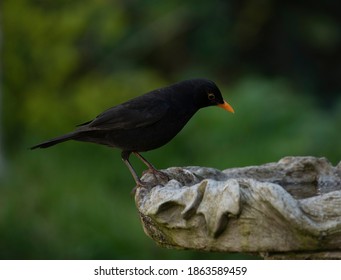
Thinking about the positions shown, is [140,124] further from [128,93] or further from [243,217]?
[128,93]

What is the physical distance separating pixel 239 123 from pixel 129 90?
1.74 metres

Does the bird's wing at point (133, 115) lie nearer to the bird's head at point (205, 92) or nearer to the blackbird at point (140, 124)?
the blackbird at point (140, 124)

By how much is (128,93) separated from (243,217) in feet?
21.6

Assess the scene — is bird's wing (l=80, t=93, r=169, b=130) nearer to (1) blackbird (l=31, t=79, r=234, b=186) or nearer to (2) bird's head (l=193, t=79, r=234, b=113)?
(1) blackbird (l=31, t=79, r=234, b=186)

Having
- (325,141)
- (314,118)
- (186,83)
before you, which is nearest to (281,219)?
(186,83)

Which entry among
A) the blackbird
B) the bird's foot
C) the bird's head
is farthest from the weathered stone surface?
the bird's head

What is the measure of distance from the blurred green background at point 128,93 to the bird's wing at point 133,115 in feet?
7.04

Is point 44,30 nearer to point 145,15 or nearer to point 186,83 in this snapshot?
point 145,15

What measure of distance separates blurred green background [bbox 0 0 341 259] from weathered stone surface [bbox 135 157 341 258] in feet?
9.71

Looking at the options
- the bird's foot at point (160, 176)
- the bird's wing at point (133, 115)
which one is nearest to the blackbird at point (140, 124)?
the bird's wing at point (133, 115)

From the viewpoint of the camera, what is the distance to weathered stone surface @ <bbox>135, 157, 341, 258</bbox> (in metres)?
3.34

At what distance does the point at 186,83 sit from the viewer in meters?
4.93

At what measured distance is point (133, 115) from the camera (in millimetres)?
4684

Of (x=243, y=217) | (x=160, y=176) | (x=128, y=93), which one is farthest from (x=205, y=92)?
(x=128, y=93)
